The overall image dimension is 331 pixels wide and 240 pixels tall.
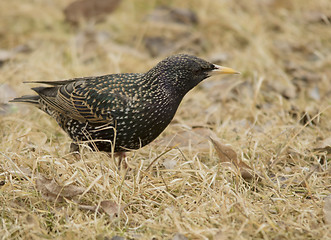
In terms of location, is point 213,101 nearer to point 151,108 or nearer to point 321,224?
point 151,108

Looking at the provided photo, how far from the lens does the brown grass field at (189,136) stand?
9.34ft

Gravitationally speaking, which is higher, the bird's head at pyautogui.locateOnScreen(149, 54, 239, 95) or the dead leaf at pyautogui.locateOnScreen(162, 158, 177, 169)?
the bird's head at pyautogui.locateOnScreen(149, 54, 239, 95)

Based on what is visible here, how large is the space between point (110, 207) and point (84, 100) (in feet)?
3.62

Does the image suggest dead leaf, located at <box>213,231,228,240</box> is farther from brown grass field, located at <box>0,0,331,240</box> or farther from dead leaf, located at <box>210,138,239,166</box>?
dead leaf, located at <box>210,138,239,166</box>

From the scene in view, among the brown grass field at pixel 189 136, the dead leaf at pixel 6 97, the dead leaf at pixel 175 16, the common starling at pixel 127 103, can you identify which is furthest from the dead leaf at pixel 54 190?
the dead leaf at pixel 175 16

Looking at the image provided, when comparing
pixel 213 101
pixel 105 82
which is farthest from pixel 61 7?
pixel 105 82

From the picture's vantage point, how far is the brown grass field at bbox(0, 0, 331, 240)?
285cm

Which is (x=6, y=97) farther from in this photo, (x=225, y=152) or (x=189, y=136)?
(x=225, y=152)

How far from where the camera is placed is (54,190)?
301 cm

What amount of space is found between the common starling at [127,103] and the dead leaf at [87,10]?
3.31 m

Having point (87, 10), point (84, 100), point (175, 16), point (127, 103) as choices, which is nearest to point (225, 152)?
point (127, 103)

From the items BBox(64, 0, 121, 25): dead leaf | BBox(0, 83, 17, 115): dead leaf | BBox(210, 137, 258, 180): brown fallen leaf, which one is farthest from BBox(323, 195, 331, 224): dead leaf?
BBox(64, 0, 121, 25): dead leaf

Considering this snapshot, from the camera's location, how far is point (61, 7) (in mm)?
7555

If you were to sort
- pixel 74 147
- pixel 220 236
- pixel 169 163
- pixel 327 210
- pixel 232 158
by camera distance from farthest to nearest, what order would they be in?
pixel 74 147 < pixel 169 163 < pixel 232 158 < pixel 327 210 < pixel 220 236
